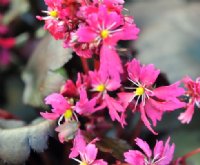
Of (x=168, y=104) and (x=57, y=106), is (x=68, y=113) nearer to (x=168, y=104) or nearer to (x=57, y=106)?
(x=57, y=106)

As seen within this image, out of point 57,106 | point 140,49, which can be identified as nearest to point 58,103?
point 57,106

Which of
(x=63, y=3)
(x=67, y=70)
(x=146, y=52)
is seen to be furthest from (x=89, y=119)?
(x=146, y=52)

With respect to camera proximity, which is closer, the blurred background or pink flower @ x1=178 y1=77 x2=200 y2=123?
pink flower @ x1=178 y1=77 x2=200 y2=123

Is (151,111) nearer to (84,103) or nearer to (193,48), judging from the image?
(84,103)

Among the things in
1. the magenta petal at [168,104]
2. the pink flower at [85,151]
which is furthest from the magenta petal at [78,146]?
the magenta petal at [168,104]

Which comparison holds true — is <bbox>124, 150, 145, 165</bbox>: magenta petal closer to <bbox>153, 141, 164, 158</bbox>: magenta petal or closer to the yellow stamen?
<bbox>153, 141, 164, 158</bbox>: magenta petal

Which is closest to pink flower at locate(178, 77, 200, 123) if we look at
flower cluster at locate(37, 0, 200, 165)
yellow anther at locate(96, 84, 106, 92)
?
flower cluster at locate(37, 0, 200, 165)

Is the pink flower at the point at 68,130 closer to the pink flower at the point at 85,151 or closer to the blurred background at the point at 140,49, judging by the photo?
the pink flower at the point at 85,151
